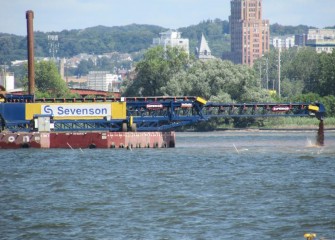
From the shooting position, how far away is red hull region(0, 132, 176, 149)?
10875 centimetres

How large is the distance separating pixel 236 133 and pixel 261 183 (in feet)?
310

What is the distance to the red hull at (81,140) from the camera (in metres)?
109

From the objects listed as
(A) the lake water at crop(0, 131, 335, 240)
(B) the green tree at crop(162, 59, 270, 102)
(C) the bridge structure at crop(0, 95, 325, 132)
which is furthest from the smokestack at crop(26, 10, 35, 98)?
(B) the green tree at crop(162, 59, 270, 102)

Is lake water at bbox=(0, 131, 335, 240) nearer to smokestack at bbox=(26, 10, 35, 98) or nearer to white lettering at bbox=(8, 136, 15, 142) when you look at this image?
white lettering at bbox=(8, 136, 15, 142)

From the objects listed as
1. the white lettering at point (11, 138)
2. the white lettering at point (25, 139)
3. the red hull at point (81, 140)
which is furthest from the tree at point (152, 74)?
the white lettering at point (11, 138)

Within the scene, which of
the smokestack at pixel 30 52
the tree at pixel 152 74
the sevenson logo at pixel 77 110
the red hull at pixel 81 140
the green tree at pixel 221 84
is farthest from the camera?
the tree at pixel 152 74

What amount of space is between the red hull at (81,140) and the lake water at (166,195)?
3984mm

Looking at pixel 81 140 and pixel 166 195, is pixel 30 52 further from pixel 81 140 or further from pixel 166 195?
pixel 166 195

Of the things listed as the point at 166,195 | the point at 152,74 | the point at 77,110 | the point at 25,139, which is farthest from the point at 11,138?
the point at 152,74

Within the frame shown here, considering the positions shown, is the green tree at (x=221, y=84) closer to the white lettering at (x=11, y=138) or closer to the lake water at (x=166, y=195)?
the white lettering at (x=11, y=138)

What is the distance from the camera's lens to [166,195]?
205 feet

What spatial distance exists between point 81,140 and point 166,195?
48342mm

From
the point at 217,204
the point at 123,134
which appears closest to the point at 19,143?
the point at 123,134

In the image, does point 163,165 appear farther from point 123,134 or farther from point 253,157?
point 123,134
